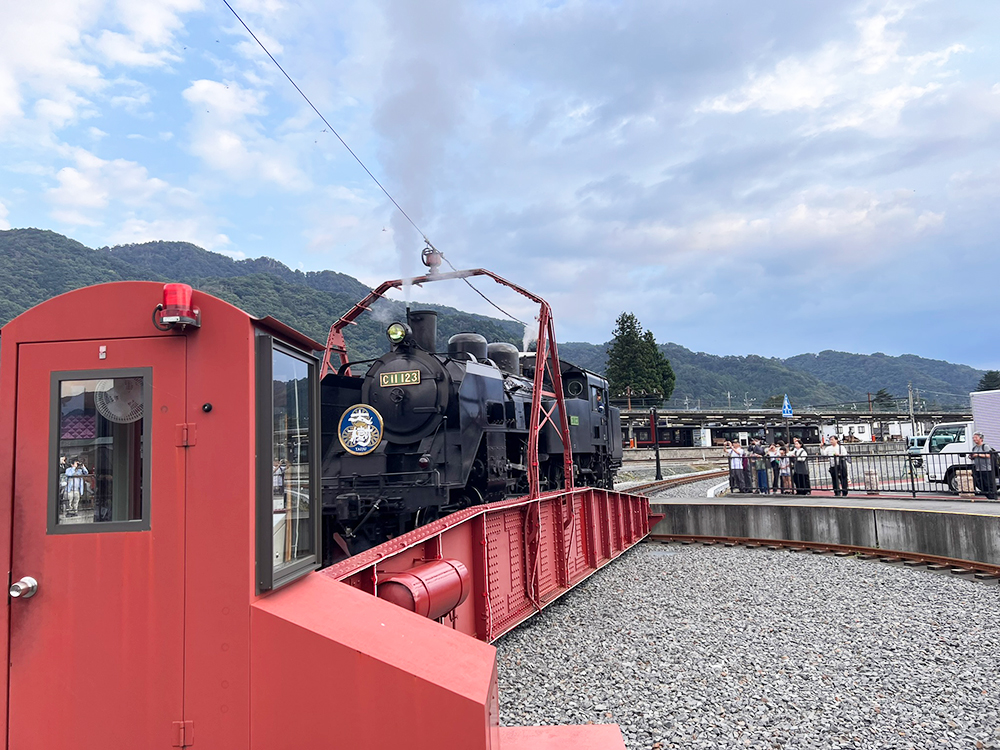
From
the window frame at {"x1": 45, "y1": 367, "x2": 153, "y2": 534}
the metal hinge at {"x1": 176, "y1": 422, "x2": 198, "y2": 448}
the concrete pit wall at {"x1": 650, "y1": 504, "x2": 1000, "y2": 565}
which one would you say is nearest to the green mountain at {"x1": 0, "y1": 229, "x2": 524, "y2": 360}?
the concrete pit wall at {"x1": 650, "y1": 504, "x2": 1000, "y2": 565}

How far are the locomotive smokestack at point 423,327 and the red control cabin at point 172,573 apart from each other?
27.0 ft

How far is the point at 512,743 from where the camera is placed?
127 inches

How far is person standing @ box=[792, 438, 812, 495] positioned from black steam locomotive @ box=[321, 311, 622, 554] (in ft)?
37.5

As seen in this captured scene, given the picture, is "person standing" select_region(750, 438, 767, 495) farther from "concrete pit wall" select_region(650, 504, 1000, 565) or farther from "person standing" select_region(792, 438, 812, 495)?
"concrete pit wall" select_region(650, 504, 1000, 565)

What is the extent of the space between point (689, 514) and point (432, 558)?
1082 cm

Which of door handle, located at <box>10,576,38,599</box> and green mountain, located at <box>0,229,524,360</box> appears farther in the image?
green mountain, located at <box>0,229,524,360</box>

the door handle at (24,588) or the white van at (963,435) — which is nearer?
the door handle at (24,588)

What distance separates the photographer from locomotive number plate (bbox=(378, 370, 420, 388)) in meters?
10.3

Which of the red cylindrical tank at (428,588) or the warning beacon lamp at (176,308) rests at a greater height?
the warning beacon lamp at (176,308)

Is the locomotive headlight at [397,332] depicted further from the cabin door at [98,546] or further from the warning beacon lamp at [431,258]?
the cabin door at [98,546]

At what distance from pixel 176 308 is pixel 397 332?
8.10m

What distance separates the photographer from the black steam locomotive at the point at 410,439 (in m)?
9.67

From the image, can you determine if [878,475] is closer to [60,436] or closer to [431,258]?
[431,258]

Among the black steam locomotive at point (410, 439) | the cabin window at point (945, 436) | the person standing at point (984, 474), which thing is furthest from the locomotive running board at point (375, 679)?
the cabin window at point (945, 436)
